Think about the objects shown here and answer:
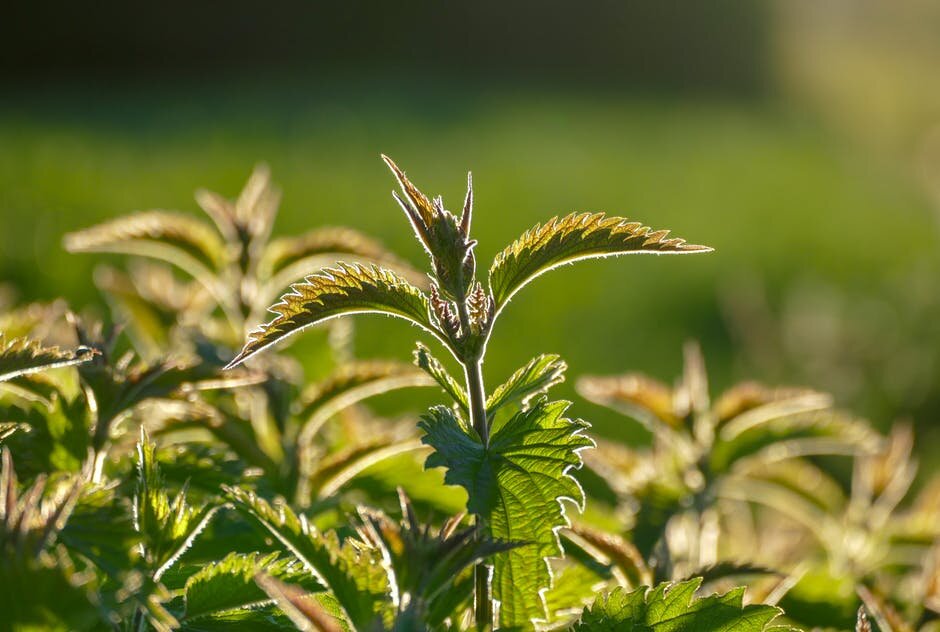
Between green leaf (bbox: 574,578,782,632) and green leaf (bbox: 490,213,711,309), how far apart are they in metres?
0.33

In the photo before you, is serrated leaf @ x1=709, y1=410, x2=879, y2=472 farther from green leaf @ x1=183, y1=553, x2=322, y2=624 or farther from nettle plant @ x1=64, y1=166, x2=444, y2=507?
green leaf @ x1=183, y1=553, x2=322, y2=624

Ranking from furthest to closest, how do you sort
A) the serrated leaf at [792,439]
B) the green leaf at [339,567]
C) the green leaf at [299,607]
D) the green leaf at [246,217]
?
the green leaf at [246,217] < the serrated leaf at [792,439] < the green leaf at [339,567] < the green leaf at [299,607]

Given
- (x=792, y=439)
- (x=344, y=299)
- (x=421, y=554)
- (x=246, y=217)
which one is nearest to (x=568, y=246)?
(x=344, y=299)

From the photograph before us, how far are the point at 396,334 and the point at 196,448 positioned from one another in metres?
3.68

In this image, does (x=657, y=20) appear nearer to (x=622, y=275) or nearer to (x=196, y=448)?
(x=622, y=275)

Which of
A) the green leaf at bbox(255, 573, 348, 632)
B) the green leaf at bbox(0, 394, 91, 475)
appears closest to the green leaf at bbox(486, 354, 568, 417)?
the green leaf at bbox(255, 573, 348, 632)

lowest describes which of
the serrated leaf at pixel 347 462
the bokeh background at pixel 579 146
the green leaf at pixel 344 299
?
the serrated leaf at pixel 347 462

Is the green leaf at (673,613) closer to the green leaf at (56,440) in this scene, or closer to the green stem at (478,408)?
the green stem at (478,408)

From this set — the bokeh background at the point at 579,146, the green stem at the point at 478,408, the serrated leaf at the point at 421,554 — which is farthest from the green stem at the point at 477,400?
the bokeh background at the point at 579,146

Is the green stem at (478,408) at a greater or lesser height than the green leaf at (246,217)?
lesser

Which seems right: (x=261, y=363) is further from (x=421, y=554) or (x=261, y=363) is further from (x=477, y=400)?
(x=421, y=554)

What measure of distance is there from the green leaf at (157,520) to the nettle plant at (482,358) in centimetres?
17

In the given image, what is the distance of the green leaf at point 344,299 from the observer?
41.2 inches

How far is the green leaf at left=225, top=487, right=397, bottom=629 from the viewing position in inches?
37.4
